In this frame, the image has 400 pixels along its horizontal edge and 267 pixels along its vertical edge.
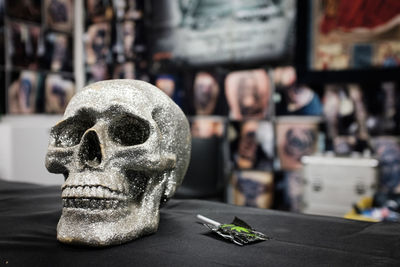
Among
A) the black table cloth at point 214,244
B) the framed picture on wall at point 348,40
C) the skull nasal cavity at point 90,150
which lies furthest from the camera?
the framed picture on wall at point 348,40

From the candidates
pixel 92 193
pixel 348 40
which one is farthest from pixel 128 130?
pixel 348 40

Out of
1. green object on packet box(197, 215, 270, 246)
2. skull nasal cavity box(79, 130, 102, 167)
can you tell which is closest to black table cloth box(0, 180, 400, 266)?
green object on packet box(197, 215, 270, 246)

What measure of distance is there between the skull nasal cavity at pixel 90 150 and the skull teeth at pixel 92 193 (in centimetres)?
7

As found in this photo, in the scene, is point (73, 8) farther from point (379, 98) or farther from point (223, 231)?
point (223, 231)

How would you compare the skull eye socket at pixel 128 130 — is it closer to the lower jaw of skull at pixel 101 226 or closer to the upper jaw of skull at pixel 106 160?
the upper jaw of skull at pixel 106 160

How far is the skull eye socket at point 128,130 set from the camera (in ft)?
3.50

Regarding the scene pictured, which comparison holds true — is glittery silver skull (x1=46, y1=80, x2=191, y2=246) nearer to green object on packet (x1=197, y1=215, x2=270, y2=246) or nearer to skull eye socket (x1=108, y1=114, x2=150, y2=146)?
skull eye socket (x1=108, y1=114, x2=150, y2=146)

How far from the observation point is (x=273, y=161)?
10.9 feet

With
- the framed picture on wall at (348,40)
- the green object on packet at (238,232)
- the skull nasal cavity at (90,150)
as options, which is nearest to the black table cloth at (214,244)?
the green object on packet at (238,232)

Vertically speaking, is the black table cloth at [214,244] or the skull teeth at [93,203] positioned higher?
the skull teeth at [93,203]

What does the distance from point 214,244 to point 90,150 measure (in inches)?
15.4

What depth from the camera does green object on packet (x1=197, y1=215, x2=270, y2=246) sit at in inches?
36.9

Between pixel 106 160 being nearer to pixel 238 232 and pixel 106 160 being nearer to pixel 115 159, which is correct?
pixel 115 159

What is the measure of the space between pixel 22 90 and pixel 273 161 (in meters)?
2.22
